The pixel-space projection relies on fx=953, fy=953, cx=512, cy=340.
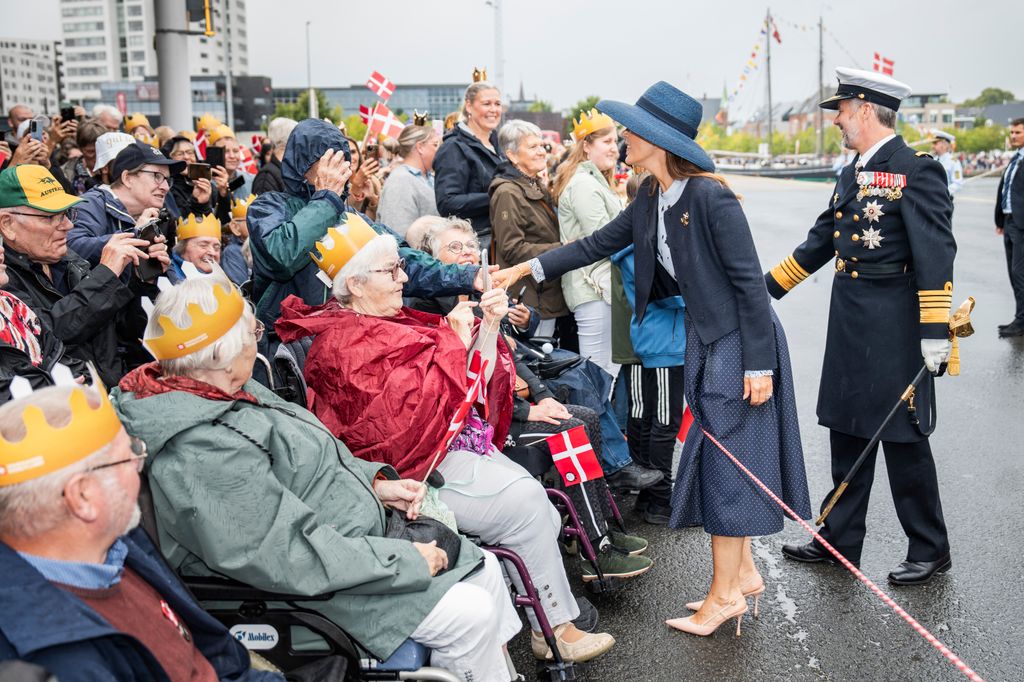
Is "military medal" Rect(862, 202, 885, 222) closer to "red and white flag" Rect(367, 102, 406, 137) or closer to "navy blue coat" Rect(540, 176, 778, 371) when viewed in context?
"navy blue coat" Rect(540, 176, 778, 371)

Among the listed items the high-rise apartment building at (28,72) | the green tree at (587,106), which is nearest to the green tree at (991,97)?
the green tree at (587,106)

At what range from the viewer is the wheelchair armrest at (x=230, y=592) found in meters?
2.64

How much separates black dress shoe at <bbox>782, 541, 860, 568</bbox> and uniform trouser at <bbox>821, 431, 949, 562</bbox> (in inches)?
2.6

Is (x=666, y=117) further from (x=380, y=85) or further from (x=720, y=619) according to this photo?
(x=380, y=85)

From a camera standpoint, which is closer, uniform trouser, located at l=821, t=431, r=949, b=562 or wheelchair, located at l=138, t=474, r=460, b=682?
wheelchair, located at l=138, t=474, r=460, b=682

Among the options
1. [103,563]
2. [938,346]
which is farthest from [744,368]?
[103,563]

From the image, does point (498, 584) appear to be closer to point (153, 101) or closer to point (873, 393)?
point (873, 393)

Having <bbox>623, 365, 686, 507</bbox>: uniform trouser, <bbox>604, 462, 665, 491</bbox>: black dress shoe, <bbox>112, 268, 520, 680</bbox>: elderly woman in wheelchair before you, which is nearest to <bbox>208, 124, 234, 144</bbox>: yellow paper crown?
<bbox>623, 365, 686, 507</bbox>: uniform trouser

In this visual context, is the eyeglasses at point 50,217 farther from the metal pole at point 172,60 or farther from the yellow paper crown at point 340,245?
the metal pole at point 172,60

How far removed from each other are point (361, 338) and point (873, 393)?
2.38 meters

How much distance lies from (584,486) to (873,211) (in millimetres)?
1771

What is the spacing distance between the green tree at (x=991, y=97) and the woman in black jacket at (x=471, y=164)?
162m

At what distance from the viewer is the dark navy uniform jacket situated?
13.4 feet

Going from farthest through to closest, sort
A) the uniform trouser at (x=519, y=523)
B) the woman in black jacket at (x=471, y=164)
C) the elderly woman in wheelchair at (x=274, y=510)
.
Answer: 1. the woman in black jacket at (x=471, y=164)
2. the uniform trouser at (x=519, y=523)
3. the elderly woman in wheelchair at (x=274, y=510)
